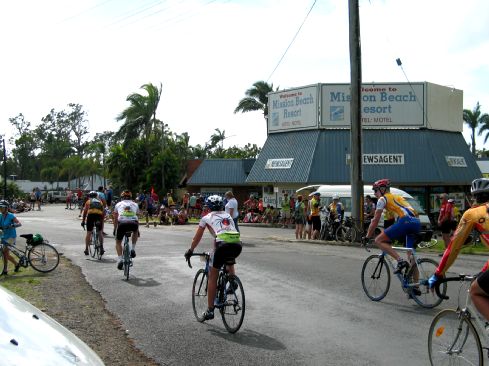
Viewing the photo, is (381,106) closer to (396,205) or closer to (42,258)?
(42,258)

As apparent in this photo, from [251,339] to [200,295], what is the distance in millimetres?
1242

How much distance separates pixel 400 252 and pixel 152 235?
13.9 metres

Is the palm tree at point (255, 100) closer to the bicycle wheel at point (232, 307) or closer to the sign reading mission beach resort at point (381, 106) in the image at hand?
the sign reading mission beach resort at point (381, 106)

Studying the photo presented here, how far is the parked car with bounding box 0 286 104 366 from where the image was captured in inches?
101

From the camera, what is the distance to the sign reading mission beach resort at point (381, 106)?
34.7 m

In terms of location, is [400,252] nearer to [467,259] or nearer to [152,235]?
[467,259]

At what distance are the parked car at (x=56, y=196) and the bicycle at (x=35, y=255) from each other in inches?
2506

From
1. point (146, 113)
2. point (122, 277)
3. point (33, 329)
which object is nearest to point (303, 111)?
point (146, 113)

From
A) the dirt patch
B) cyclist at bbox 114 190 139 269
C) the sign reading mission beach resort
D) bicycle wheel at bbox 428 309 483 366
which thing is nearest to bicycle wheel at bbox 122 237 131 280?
cyclist at bbox 114 190 139 269

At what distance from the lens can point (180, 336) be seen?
7.11m

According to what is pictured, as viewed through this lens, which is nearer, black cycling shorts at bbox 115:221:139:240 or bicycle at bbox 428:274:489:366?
bicycle at bbox 428:274:489:366

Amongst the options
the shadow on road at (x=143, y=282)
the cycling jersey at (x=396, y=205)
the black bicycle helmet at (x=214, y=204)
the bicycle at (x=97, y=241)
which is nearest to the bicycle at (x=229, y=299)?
the black bicycle helmet at (x=214, y=204)

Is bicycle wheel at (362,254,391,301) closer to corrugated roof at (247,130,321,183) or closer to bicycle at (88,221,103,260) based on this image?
bicycle at (88,221,103,260)

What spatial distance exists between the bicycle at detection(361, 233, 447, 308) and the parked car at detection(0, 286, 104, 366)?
6049 mm
